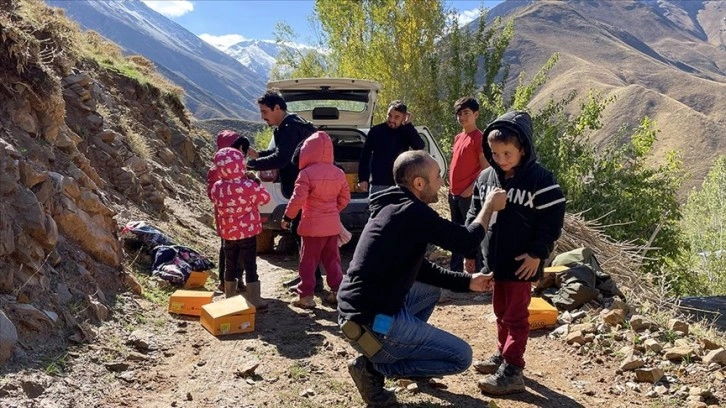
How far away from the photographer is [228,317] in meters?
4.58

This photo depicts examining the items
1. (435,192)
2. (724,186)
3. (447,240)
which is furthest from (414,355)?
(724,186)

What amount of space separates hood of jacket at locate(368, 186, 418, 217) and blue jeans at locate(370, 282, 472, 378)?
1.96 feet

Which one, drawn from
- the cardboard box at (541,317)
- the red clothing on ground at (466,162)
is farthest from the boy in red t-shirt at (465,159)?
the cardboard box at (541,317)

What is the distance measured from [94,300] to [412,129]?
344 cm

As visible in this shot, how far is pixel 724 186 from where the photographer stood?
3250 cm

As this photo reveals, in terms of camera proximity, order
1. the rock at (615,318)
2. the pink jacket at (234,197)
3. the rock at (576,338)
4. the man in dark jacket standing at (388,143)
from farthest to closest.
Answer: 1. the man in dark jacket standing at (388,143)
2. the pink jacket at (234,197)
3. the rock at (615,318)
4. the rock at (576,338)

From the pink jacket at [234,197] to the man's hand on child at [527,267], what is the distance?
258cm

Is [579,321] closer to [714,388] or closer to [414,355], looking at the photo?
[714,388]

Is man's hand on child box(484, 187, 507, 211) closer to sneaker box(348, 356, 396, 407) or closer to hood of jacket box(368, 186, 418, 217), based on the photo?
hood of jacket box(368, 186, 418, 217)

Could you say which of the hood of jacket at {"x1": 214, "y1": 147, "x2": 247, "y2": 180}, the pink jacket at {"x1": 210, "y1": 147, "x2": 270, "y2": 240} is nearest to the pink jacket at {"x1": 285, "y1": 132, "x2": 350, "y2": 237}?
the pink jacket at {"x1": 210, "y1": 147, "x2": 270, "y2": 240}

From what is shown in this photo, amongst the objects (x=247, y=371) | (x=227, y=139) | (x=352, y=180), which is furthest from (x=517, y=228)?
(x=352, y=180)

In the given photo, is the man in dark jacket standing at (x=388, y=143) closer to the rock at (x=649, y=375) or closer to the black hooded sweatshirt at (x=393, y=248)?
the black hooded sweatshirt at (x=393, y=248)

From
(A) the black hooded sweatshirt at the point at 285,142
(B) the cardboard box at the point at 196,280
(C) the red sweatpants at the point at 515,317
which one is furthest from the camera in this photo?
(B) the cardboard box at the point at 196,280

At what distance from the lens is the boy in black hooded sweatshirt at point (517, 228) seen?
339cm
